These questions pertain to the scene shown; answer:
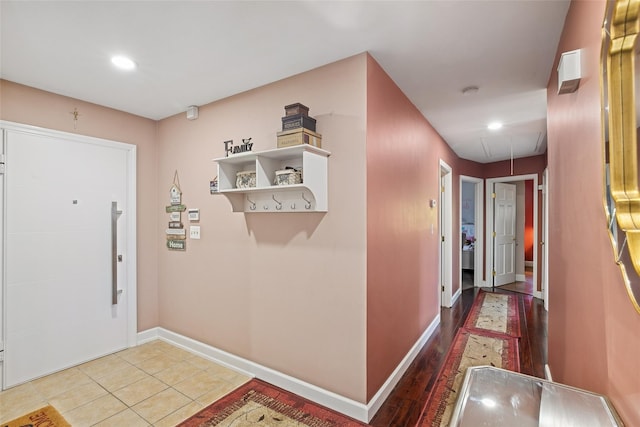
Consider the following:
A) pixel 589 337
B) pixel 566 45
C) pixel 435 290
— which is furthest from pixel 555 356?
pixel 566 45

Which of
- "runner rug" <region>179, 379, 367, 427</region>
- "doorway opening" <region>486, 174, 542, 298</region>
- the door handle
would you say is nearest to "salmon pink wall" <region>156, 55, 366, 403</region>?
"runner rug" <region>179, 379, 367, 427</region>

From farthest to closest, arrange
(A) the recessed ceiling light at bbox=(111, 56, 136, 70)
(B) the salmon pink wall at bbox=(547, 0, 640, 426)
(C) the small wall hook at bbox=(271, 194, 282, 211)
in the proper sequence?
(C) the small wall hook at bbox=(271, 194, 282, 211)
(A) the recessed ceiling light at bbox=(111, 56, 136, 70)
(B) the salmon pink wall at bbox=(547, 0, 640, 426)

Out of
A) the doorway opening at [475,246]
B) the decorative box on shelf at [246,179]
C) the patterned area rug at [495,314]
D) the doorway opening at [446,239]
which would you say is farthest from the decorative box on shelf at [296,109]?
the doorway opening at [475,246]

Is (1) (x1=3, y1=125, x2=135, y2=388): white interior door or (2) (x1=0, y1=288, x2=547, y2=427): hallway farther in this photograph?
(1) (x1=3, y1=125, x2=135, y2=388): white interior door

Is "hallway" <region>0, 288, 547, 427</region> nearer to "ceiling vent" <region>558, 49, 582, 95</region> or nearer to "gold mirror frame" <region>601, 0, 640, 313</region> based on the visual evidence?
"gold mirror frame" <region>601, 0, 640, 313</region>

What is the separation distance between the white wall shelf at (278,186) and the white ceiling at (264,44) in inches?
25.3

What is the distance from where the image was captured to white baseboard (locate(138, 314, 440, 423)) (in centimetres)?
210

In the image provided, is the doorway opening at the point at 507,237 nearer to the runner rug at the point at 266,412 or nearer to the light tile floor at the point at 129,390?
the runner rug at the point at 266,412

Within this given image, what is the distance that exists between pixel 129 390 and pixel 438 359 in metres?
2.69

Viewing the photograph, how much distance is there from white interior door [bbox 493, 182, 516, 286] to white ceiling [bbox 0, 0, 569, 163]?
338cm

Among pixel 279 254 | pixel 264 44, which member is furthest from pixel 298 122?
pixel 279 254

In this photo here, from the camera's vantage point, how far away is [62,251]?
9.08 ft

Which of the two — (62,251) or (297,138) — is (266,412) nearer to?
(297,138)

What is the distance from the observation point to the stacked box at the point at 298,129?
206cm
